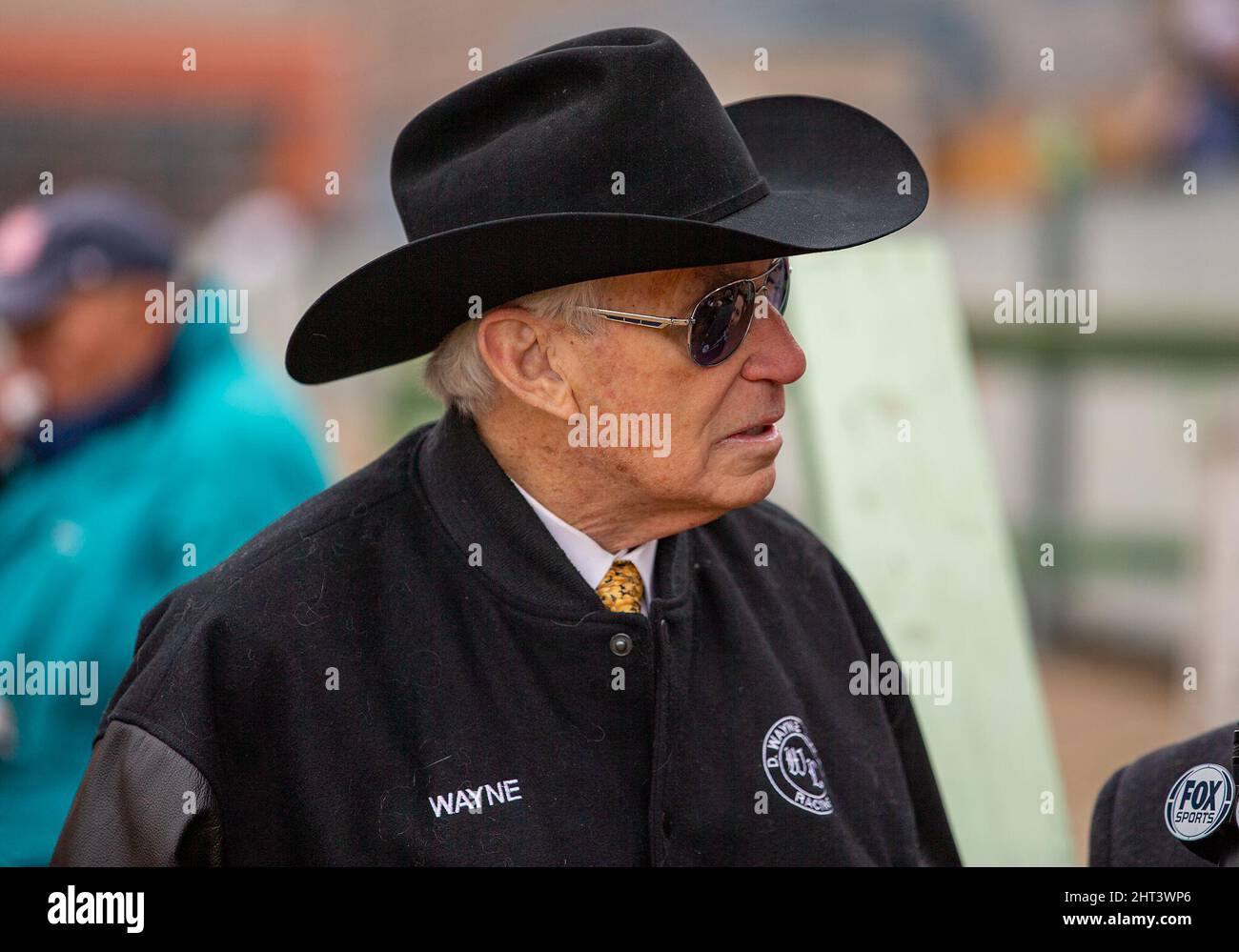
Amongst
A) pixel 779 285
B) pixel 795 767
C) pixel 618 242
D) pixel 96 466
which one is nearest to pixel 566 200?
pixel 618 242

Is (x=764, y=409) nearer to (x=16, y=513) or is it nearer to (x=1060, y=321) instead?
(x=16, y=513)

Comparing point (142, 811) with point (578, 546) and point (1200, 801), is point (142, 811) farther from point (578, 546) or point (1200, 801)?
point (1200, 801)

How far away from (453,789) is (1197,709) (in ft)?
14.0

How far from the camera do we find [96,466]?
340cm

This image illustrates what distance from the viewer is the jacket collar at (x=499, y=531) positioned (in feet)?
6.45

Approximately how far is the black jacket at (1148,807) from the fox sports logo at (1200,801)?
0.04m

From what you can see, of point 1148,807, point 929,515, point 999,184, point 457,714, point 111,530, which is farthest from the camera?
point 999,184

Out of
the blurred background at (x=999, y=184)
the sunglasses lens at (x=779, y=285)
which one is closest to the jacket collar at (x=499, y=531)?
the sunglasses lens at (x=779, y=285)

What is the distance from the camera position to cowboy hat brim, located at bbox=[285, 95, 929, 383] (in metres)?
1.83

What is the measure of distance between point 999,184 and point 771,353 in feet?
25.8

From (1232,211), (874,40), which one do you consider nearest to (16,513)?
(1232,211)

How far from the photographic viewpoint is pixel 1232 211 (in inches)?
262

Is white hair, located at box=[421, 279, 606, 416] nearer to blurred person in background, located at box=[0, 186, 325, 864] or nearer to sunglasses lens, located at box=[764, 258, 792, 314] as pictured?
sunglasses lens, located at box=[764, 258, 792, 314]

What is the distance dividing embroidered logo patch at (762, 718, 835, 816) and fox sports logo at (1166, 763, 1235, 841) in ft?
1.56
